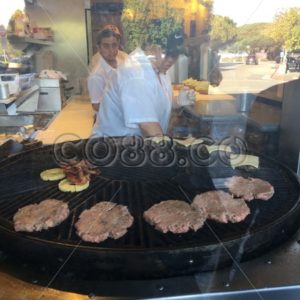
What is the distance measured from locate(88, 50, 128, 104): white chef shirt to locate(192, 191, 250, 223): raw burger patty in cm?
90

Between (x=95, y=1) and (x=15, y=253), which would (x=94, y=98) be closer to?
(x=95, y=1)

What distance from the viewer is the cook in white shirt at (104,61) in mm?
1517

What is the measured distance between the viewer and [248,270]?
0.65 meters

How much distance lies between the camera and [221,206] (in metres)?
0.81

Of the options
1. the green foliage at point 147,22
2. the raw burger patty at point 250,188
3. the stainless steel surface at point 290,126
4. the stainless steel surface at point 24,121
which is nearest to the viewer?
the raw burger patty at point 250,188

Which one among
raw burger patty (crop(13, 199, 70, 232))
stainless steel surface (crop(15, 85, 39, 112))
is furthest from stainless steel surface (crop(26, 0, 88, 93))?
raw burger patty (crop(13, 199, 70, 232))

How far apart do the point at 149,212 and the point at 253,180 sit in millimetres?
385

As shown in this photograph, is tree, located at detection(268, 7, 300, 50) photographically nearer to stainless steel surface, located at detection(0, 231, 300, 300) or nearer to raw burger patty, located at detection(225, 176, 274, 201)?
raw burger patty, located at detection(225, 176, 274, 201)

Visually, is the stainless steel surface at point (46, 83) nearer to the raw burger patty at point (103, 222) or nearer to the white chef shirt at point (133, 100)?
the white chef shirt at point (133, 100)

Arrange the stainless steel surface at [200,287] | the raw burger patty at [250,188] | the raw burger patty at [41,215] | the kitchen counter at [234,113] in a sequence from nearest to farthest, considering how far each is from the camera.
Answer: the stainless steel surface at [200,287] → the raw burger patty at [41,215] → the raw burger patty at [250,188] → the kitchen counter at [234,113]

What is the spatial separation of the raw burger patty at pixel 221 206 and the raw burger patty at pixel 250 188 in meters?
0.05

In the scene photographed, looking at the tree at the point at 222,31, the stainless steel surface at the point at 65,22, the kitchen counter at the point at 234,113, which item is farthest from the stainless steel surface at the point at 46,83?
the tree at the point at 222,31

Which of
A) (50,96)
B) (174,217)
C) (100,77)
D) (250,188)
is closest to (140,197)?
(174,217)

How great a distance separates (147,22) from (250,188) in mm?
950
